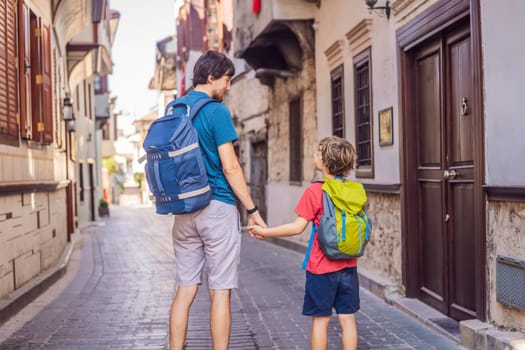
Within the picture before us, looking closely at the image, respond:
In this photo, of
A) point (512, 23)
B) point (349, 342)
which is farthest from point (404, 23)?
point (349, 342)

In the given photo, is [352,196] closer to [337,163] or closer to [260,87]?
[337,163]

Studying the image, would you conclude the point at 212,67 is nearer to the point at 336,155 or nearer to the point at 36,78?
the point at 336,155

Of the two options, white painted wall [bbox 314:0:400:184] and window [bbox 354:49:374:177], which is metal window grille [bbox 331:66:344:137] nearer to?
white painted wall [bbox 314:0:400:184]

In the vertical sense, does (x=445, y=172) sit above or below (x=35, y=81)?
below

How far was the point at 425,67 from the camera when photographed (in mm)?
7062

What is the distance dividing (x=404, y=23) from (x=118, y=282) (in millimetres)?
4798

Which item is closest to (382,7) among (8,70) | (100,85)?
(8,70)

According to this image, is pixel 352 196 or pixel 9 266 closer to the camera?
pixel 352 196

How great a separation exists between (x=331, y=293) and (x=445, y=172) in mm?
2336

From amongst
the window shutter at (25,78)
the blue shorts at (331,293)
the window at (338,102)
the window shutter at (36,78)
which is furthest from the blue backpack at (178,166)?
the window at (338,102)

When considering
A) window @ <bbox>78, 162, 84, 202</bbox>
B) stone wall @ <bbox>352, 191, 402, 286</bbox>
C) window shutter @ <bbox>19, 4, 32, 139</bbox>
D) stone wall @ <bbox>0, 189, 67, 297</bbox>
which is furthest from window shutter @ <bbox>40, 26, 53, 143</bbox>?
window @ <bbox>78, 162, 84, 202</bbox>

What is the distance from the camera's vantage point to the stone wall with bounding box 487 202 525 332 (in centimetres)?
481

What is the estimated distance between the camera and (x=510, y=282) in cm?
484

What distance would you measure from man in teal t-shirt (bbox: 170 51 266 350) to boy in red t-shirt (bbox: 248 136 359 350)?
27 cm
